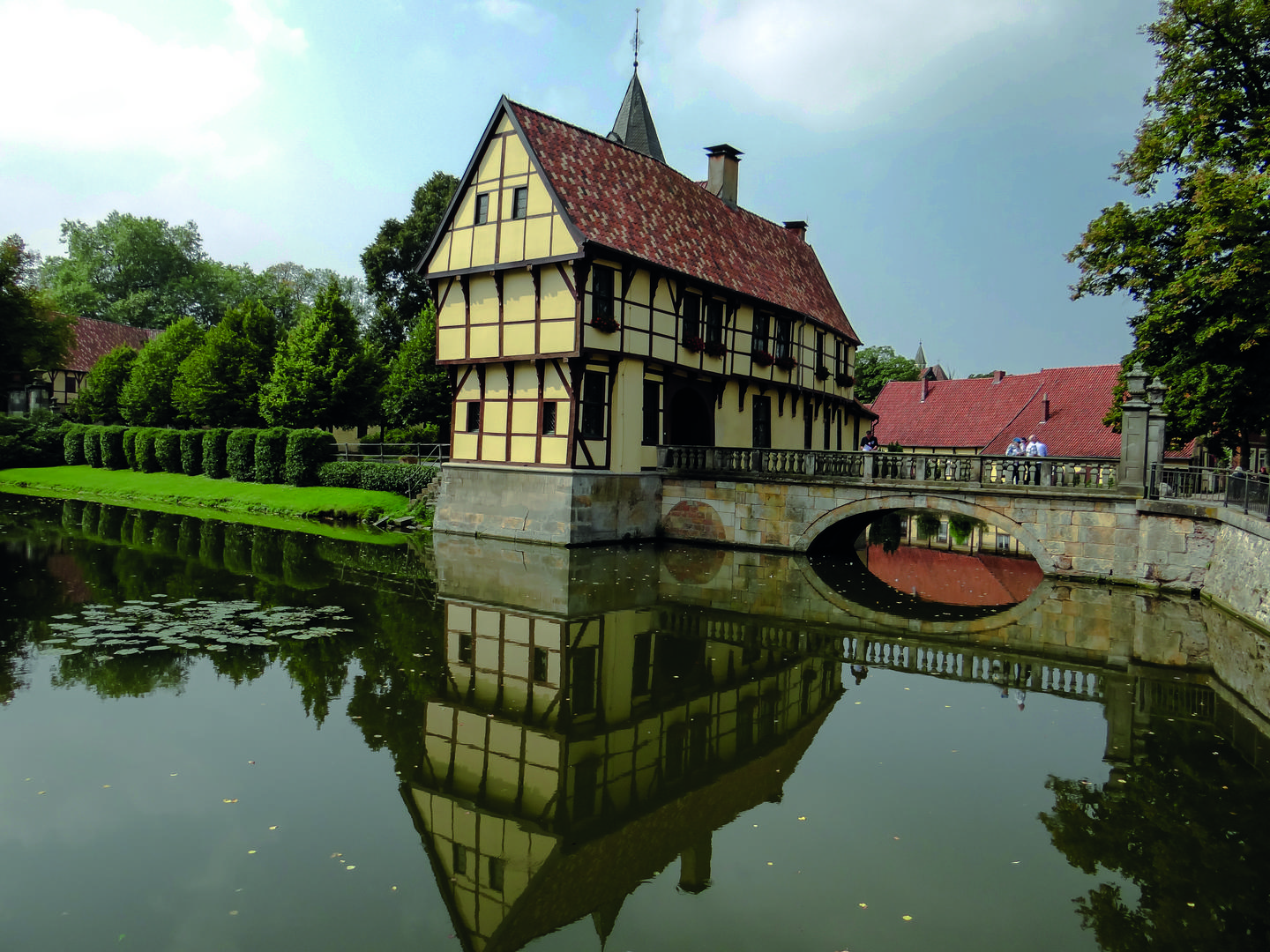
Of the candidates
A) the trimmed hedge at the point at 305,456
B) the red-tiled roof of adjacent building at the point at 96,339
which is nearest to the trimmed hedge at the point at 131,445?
the trimmed hedge at the point at 305,456

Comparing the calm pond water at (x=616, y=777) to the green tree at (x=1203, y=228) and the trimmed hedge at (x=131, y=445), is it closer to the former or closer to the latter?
the green tree at (x=1203, y=228)

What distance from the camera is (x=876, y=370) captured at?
6297 centimetres

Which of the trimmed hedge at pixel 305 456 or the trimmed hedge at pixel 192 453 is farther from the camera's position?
the trimmed hedge at pixel 192 453

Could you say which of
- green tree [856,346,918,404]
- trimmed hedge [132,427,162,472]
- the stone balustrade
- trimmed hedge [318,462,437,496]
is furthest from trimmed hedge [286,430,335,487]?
green tree [856,346,918,404]

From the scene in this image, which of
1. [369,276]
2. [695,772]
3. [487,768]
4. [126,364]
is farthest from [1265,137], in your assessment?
[126,364]

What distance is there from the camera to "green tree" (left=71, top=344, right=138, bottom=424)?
48938mm

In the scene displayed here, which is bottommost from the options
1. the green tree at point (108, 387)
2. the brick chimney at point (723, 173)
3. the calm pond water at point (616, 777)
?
the calm pond water at point (616, 777)

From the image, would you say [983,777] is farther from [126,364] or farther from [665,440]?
[126,364]

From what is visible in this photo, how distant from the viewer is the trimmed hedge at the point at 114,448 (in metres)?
42.5

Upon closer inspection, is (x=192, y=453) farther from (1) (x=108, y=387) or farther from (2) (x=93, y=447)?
(1) (x=108, y=387)

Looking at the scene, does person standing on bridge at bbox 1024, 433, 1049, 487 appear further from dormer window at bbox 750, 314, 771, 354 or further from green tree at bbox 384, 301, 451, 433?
green tree at bbox 384, 301, 451, 433

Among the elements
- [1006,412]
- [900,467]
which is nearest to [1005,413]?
[1006,412]

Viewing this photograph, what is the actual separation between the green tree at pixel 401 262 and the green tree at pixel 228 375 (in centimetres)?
705

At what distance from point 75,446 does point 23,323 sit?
7415 millimetres
